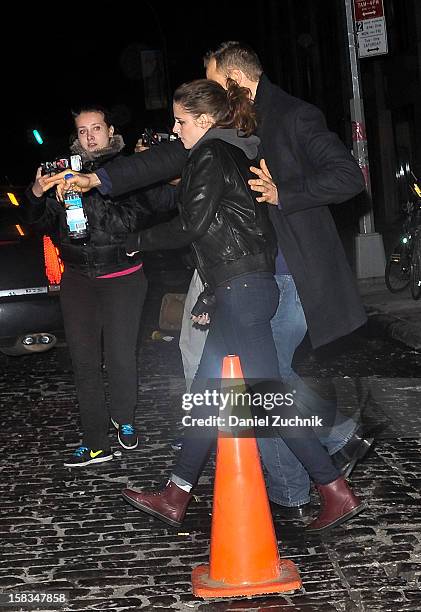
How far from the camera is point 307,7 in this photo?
1312 inches

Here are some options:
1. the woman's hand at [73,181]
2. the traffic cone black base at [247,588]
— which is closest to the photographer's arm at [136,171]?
the woman's hand at [73,181]

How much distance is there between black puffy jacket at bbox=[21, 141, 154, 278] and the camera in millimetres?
6004

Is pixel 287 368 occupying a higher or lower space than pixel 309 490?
higher

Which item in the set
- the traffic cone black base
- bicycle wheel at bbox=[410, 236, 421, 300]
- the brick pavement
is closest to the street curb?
bicycle wheel at bbox=[410, 236, 421, 300]

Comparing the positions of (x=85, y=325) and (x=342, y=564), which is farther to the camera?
(x=85, y=325)

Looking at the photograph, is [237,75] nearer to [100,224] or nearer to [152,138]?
[152,138]

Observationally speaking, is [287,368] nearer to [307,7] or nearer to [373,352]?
[373,352]

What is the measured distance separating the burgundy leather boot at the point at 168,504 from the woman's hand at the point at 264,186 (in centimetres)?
133

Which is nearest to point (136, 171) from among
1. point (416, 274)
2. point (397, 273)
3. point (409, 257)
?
point (416, 274)

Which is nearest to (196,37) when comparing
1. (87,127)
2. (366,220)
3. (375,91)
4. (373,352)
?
(375,91)

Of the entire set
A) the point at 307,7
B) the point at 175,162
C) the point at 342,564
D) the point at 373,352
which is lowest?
the point at 373,352

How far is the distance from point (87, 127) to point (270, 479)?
228cm

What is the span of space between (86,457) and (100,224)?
4.45 ft

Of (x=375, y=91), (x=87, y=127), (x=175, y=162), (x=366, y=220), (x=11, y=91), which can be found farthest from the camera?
(x=11, y=91)
